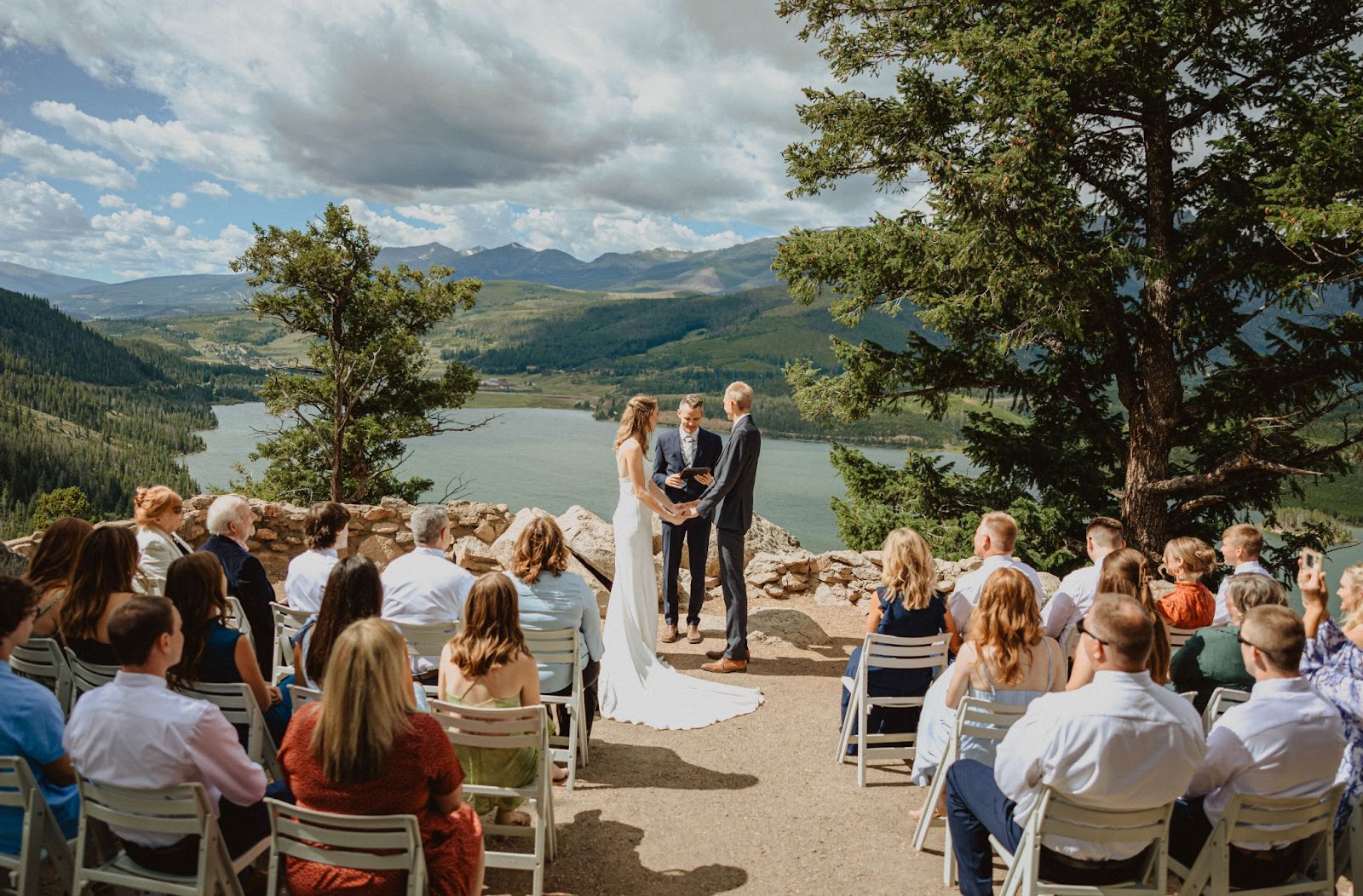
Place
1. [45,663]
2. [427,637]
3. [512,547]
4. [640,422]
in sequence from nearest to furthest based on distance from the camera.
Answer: [45,663], [427,637], [640,422], [512,547]

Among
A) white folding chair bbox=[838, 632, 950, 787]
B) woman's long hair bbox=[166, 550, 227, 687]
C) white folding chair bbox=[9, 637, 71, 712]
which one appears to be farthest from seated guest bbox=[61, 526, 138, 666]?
white folding chair bbox=[838, 632, 950, 787]

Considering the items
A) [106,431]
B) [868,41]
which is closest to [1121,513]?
[868,41]

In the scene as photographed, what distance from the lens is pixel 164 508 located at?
509 centimetres

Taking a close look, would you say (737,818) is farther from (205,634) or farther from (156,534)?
(156,534)

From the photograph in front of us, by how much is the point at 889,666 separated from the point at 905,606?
1.12 feet

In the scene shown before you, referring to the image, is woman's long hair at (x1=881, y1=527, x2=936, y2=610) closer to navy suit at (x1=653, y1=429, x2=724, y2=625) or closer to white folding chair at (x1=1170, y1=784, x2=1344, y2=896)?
white folding chair at (x1=1170, y1=784, x2=1344, y2=896)

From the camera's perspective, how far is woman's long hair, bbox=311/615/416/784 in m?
2.35

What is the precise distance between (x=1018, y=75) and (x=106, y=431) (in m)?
113

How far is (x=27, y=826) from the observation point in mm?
2578

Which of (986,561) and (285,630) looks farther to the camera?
(986,561)

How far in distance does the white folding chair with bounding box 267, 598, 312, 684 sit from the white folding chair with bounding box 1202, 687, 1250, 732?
446 centimetres

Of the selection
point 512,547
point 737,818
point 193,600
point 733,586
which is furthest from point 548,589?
point 512,547

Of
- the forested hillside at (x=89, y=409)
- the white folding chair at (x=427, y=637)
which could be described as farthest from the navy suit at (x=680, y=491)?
the forested hillside at (x=89, y=409)

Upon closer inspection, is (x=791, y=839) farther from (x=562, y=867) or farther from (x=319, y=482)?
(x=319, y=482)
